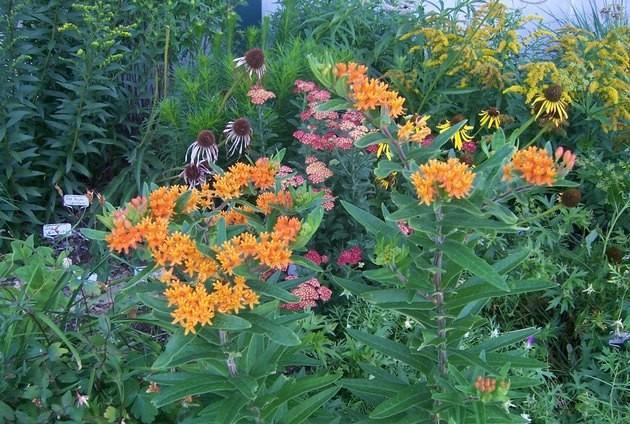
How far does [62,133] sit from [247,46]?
45.6 inches

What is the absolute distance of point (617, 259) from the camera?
119 inches

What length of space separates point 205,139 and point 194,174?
0.53 ft

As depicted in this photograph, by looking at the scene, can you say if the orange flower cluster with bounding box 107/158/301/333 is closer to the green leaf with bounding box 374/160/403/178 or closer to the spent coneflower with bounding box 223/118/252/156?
the green leaf with bounding box 374/160/403/178

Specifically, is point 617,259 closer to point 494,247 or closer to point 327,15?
point 494,247

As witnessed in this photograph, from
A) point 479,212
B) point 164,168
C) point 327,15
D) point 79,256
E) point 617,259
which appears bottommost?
point 79,256

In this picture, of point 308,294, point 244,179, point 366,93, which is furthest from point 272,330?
point 308,294

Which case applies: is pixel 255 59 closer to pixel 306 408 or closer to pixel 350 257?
Answer: pixel 350 257

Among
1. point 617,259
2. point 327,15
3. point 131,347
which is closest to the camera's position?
point 131,347

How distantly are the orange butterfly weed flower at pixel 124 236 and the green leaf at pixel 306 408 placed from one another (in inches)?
22.9

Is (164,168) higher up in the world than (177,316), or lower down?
lower down

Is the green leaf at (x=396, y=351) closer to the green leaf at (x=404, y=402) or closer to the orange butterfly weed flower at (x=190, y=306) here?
the green leaf at (x=404, y=402)

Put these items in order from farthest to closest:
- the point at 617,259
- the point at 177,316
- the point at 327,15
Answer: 1. the point at 327,15
2. the point at 617,259
3. the point at 177,316

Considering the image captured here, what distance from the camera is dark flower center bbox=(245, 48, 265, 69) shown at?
3.56 metres

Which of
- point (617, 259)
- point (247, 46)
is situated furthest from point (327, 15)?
point (617, 259)
